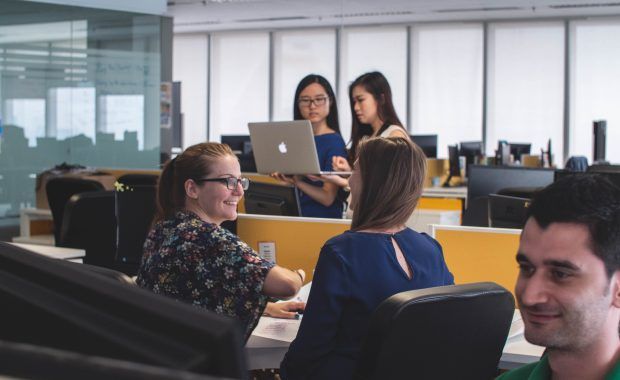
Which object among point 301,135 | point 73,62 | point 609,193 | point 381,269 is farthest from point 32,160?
point 609,193

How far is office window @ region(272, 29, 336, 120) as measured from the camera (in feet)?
42.2

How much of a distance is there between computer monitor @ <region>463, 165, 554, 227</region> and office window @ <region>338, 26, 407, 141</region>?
7.80 meters

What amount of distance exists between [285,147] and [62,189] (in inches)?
78.0

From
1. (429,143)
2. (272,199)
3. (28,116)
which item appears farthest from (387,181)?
(429,143)

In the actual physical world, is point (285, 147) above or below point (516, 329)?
above

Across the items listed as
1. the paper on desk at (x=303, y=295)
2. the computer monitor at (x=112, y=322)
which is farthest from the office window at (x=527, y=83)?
the computer monitor at (x=112, y=322)

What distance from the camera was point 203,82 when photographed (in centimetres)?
1365

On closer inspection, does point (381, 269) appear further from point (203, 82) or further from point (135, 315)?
point (203, 82)

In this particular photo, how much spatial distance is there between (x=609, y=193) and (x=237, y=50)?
12.4 meters

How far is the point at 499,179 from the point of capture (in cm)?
466

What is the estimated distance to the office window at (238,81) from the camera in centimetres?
1329

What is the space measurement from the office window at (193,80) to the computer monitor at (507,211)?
10.8 m

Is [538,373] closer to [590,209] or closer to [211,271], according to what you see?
[590,209]

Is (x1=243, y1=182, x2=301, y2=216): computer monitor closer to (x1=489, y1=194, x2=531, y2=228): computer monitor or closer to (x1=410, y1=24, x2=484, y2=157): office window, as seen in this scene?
(x1=489, y1=194, x2=531, y2=228): computer monitor
